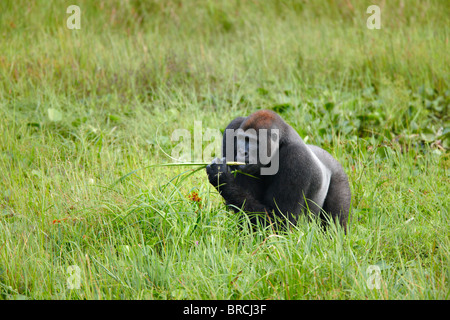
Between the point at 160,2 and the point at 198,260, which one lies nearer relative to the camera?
the point at 198,260

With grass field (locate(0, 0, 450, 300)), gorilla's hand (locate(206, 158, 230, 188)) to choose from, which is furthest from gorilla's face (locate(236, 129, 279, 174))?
grass field (locate(0, 0, 450, 300))

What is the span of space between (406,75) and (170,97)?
342 cm

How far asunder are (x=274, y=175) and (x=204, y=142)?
2.19 m

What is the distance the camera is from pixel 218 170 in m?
3.23

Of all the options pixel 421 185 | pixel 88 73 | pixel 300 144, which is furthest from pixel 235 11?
pixel 300 144

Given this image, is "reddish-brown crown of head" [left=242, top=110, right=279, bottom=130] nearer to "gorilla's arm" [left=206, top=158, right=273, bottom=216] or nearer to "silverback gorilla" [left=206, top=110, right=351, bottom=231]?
Result: "silverback gorilla" [left=206, top=110, right=351, bottom=231]

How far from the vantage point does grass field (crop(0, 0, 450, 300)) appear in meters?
2.87

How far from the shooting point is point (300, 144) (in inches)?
124

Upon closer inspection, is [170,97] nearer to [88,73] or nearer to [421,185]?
[88,73]

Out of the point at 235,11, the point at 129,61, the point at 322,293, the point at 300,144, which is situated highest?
the point at 235,11

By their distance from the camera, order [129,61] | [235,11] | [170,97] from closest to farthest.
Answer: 1. [170,97]
2. [129,61]
3. [235,11]

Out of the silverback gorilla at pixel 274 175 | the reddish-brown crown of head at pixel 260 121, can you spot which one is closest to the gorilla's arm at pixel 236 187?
the silverback gorilla at pixel 274 175

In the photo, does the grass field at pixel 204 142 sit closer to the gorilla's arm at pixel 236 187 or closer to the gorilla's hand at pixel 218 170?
the gorilla's arm at pixel 236 187

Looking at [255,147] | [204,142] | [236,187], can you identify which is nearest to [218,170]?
[236,187]
